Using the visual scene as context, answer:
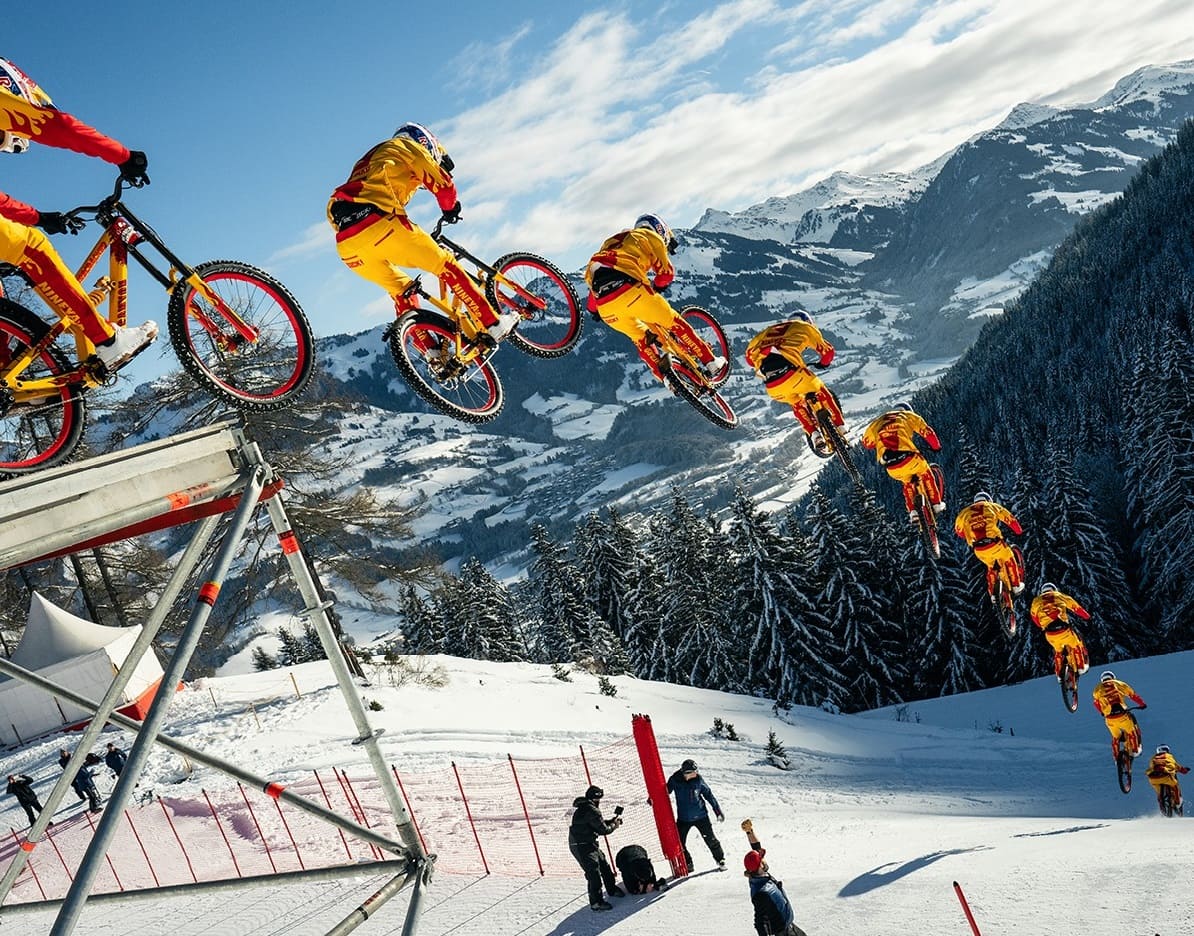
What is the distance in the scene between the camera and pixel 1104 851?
31.8ft

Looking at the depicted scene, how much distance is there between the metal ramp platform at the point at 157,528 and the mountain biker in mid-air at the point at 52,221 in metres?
1.85

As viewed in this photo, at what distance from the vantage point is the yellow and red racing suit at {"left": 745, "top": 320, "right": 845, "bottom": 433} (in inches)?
425

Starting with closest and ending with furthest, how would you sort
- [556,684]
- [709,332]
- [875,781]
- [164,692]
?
[164,692], [709,332], [875,781], [556,684]

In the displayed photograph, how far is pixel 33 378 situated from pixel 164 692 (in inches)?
138

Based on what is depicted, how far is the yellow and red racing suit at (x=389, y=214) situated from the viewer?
6.85 metres

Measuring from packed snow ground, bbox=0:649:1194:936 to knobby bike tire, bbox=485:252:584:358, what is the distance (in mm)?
6694

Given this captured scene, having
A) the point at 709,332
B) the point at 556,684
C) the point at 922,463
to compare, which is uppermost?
the point at 709,332

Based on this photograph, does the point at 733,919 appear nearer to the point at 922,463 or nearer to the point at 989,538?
the point at 922,463

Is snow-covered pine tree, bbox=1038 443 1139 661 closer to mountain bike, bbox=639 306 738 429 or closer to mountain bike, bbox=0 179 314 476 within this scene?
mountain bike, bbox=639 306 738 429

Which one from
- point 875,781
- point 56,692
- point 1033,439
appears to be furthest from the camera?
point 1033,439

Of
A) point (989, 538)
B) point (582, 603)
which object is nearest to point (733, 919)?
point (989, 538)

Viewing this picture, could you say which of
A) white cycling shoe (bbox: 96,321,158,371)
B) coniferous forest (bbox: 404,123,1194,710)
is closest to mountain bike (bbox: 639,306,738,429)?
white cycling shoe (bbox: 96,321,158,371)

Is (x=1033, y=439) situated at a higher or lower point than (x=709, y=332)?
lower

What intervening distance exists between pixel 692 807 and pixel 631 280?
21.7 feet
